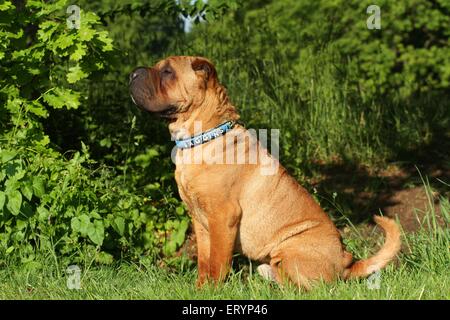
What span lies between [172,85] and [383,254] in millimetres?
1713

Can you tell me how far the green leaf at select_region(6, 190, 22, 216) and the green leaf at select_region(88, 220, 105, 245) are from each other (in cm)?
50

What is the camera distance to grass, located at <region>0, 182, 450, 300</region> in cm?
404

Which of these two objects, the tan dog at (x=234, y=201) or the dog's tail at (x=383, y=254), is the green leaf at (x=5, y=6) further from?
the dog's tail at (x=383, y=254)

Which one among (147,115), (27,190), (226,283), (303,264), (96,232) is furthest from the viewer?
(147,115)

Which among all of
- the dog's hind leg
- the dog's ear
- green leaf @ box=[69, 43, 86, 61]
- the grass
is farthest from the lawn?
green leaf @ box=[69, 43, 86, 61]

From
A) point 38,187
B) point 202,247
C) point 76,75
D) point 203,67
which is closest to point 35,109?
point 76,75

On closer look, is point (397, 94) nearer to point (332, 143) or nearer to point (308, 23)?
point (332, 143)

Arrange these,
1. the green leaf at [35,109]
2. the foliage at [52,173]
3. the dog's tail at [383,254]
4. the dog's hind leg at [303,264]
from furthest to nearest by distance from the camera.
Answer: the green leaf at [35,109], the foliage at [52,173], the dog's tail at [383,254], the dog's hind leg at [303,264]

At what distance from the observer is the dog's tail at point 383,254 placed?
4.56 meters

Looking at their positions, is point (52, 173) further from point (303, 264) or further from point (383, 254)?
point (383, 254)

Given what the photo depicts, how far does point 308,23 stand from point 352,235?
6382 mm

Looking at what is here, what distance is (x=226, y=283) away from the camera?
4.39m

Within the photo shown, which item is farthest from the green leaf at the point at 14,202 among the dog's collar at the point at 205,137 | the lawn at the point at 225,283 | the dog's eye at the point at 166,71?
the dog's eye at the point at 166,71

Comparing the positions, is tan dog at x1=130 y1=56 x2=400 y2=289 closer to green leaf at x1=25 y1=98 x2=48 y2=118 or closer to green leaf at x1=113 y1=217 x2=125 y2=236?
green leaf at x1=113 y1=217 x2=125 y2=236
